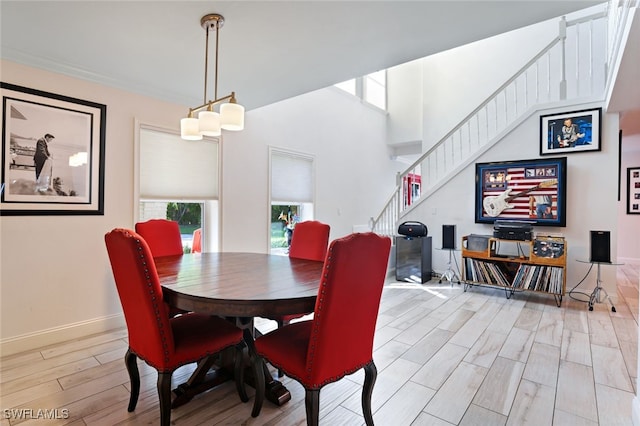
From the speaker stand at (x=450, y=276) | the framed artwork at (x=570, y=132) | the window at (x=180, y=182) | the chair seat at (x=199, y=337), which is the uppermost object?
the framed artwork at (x=570, y=132)

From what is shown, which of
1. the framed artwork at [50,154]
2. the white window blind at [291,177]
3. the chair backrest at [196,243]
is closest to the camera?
the framed artwork at [50,154]

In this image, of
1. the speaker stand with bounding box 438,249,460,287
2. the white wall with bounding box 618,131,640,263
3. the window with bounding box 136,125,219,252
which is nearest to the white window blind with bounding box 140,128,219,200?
the window with bounding box 136,125,219,252

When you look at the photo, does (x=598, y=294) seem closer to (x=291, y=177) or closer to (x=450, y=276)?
(x=450, y=276)

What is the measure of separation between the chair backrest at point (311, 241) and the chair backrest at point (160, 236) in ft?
3.56

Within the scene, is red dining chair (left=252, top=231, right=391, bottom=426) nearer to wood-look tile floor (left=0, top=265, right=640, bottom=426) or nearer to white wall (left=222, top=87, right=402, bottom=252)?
wood-look tile floor (left=0, top=265, right=640, bottom=426)

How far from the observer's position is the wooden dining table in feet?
4.72

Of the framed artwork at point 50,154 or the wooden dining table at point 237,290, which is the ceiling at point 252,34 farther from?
the wooden dining table at point 237,290

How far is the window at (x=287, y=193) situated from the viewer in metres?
A: 4.50

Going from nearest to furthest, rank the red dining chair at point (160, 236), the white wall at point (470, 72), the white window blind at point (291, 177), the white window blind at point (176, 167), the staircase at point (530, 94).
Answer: the red dining chair at point (160, 236) < the white window blind at point (176, 167) < the staircase at point (530, 94) < the white window blind at point (291, 177) < the white wall at point (470, 72)

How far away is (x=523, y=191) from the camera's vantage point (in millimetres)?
4242

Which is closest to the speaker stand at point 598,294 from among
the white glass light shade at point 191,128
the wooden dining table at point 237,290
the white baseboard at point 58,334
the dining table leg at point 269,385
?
the wooden dining table at point 237,290

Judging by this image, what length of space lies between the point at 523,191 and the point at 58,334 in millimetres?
5421

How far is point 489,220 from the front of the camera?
14.8 feet

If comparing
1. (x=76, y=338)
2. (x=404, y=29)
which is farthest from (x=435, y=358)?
(x=76, y=338)
